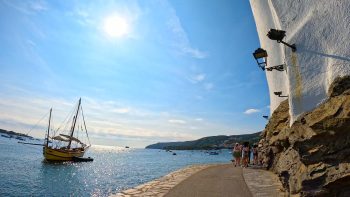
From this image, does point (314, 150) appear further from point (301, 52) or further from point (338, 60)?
point (301, 52)

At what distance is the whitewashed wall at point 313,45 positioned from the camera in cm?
833

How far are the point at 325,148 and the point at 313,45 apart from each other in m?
3.51

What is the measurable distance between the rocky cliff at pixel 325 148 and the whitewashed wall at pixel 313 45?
1.89ft

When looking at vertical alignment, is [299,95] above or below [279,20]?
below

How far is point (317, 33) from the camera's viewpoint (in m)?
9.09

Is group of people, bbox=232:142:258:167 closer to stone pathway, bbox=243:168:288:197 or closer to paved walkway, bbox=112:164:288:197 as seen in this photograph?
stone pathway, bbox=243:168:288:197

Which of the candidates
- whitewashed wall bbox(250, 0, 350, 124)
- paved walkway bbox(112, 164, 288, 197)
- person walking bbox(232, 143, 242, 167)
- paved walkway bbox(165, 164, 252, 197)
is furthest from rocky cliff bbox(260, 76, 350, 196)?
person walking bbox(232, 143, 242, 167)

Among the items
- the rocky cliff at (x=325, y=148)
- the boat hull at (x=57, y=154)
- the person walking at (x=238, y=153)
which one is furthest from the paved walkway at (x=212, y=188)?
the boat hull at (x=57, y=154)

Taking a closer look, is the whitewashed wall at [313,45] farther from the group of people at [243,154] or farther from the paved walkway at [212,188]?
the group of people at [243,154]

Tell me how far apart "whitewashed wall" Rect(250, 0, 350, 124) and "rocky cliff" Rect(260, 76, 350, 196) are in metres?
0.58

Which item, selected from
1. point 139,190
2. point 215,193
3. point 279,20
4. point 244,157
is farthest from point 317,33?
point 244,157

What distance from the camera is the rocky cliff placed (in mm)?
7012

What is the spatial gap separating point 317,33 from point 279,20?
206cm

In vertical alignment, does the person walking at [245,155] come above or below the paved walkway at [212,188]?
above
